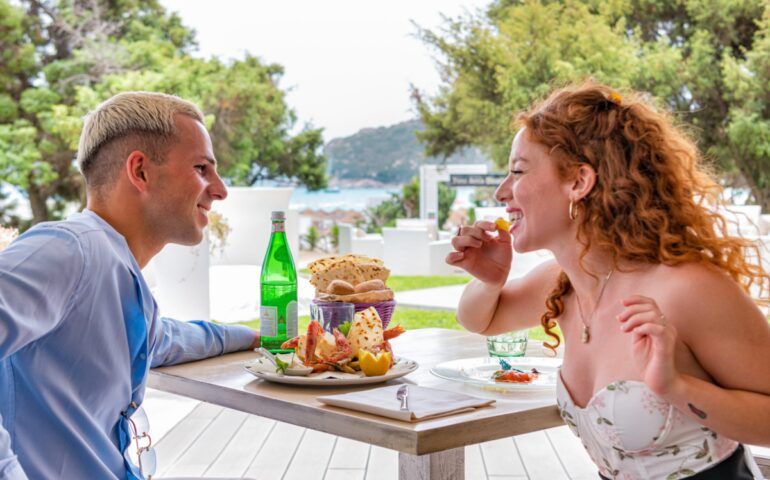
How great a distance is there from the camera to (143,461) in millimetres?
1527

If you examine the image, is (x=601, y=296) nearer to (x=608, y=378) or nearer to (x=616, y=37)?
(x=608, y=378)

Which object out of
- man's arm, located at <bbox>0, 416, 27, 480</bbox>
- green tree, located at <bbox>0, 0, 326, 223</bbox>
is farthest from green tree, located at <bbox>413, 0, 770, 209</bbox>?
man's arm, located at <bbox>0, 416, 27, 480</bbox>

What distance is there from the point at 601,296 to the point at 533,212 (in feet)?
0.58

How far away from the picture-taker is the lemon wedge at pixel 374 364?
1.53m

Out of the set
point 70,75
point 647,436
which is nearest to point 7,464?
point 647,436

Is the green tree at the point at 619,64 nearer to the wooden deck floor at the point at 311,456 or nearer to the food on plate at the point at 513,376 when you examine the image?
the wooden deck floor at the point at 311,456

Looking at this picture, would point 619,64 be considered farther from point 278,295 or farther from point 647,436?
point 647,436

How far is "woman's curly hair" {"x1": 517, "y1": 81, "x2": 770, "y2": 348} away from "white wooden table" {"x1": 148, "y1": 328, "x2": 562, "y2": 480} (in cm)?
28

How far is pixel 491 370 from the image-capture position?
1671mm

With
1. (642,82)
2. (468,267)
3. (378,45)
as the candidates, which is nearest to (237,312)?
(468,267)

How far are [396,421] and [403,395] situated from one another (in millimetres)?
110

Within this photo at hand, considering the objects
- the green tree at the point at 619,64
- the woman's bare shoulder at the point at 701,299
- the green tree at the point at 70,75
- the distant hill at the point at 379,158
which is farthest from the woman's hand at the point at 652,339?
the distant hill at the point at 379,158

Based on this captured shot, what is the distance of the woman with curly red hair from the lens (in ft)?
4.07

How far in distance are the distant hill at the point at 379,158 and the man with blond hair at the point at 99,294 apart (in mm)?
33805
